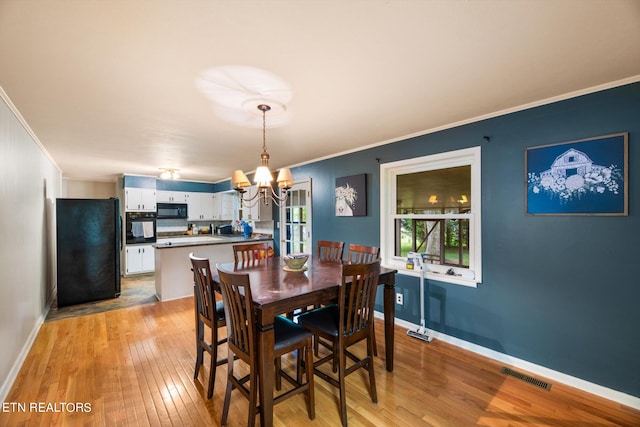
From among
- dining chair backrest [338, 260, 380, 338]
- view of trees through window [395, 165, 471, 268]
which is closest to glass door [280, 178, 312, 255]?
view of trees through window [395, 165, 471, 268]

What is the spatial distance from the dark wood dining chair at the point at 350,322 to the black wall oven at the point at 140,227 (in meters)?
5.52

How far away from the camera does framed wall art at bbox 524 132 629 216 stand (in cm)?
196

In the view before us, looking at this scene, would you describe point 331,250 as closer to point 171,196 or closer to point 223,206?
point 223,206

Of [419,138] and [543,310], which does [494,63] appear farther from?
[543,310]

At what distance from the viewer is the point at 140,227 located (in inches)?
238

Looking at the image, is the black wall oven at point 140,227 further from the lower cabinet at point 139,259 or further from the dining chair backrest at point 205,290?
the dining chair backrest at point 205,290

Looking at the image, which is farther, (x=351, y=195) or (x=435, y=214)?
(x=351, y=195)

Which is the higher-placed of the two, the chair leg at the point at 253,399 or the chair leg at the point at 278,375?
the chair leg at the point at 253,399

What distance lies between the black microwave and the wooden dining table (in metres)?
4.78

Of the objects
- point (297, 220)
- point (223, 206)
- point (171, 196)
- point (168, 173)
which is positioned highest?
point (168, 173)

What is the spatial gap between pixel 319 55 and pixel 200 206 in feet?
20.9

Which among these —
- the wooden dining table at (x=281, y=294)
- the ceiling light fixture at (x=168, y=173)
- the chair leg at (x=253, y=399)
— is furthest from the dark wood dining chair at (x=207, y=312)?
the ceiling light fixture at (x=168, y=173)

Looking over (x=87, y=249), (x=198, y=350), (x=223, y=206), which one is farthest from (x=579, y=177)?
(x=223, y=206)

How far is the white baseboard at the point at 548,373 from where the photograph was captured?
1965mm
